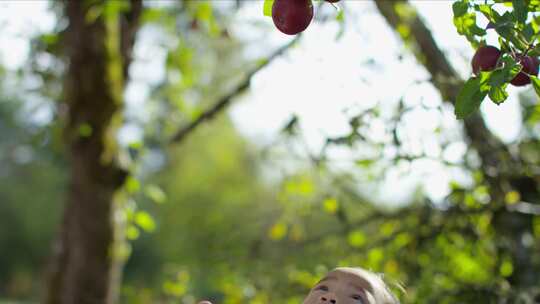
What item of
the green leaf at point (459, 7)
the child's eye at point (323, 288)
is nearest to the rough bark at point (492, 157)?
the child's eye at point (323, 288)

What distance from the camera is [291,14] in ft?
5.61

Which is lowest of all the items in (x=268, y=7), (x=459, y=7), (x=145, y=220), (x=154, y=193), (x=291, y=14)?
(x=459, y=7)

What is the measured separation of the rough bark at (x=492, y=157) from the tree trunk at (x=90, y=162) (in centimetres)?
176

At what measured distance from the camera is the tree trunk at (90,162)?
4.48m

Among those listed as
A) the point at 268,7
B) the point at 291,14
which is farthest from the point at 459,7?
the point at 268,7

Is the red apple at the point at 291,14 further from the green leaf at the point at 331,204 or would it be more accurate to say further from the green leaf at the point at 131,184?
the green leaf at the point at 131,184

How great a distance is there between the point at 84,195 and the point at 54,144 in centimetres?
108

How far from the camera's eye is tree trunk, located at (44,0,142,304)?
14.7 feet

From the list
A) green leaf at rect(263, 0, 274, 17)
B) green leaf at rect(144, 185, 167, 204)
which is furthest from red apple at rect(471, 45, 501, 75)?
green leaf at rect(144, 185, 167, 204)

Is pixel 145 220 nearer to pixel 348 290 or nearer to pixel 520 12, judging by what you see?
pixel 348 290

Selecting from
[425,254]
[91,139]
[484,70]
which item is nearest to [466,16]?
[484,70]

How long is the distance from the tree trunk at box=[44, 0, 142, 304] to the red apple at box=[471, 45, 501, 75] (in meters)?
3.02

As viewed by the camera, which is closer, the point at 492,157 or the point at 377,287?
the point at 377,287

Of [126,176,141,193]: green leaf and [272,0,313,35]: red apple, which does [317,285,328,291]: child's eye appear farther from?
[126,176,141,193]: green leaf
